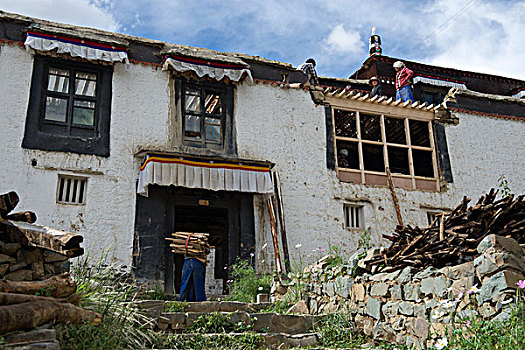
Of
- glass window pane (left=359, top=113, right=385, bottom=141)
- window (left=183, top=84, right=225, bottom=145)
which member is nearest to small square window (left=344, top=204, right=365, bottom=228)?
→ glass window pane (left=359, top=113, right=385, bottom=141)

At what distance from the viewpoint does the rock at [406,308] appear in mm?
5902

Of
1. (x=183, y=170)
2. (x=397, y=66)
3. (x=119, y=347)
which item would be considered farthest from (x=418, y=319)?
(x=397, y=66)

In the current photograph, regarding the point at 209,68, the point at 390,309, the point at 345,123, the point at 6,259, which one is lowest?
the point at 390,309

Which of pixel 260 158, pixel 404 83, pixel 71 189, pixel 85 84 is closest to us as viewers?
pixel 71 189

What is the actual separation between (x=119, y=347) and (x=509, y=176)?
45.9 ft

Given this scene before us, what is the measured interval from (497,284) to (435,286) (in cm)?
88

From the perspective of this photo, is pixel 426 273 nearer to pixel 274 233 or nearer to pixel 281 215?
pixel 274 233

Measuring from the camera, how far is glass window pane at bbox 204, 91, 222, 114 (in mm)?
13148

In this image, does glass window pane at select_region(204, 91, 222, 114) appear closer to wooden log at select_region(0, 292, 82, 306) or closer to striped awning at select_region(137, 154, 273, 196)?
striped awning at select_region(137, 154, 273, 196)

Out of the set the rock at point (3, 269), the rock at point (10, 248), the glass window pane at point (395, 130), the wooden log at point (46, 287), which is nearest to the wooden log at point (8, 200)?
the rock at point (10, 248)

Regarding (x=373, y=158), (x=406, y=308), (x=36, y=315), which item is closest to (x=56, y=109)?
(x=36, y=315)

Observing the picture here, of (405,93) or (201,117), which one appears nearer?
(201,117)

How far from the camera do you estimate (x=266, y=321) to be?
284 inches

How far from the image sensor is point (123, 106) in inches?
476
